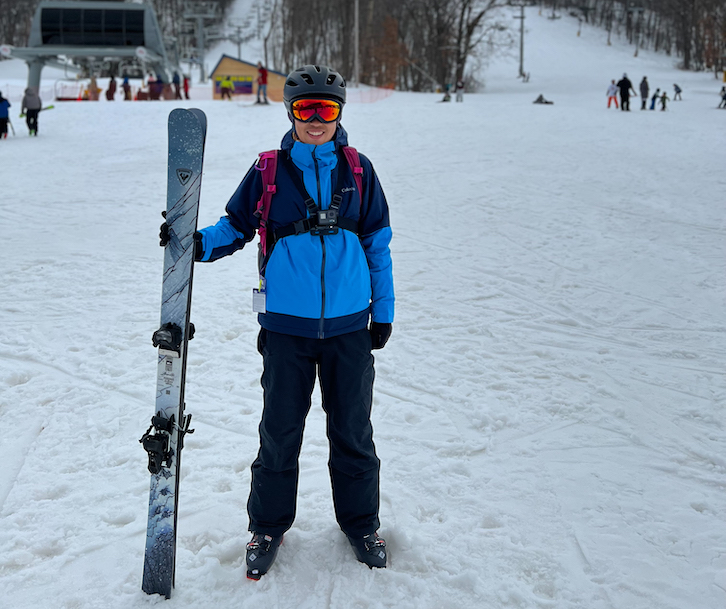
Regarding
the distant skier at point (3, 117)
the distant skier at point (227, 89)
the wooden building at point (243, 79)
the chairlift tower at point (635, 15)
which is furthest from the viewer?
the chairlift tower at point (635, 15)

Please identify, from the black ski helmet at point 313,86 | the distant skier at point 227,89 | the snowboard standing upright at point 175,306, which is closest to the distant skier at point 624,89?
the distant skier at point 227,89

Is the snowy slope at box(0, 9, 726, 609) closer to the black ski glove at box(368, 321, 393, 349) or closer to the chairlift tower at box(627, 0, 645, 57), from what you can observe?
the black ski glove at box(368, 321, 393, 349)

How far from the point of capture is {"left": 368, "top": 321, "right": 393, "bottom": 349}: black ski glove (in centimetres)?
252

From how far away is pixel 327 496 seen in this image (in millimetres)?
3145

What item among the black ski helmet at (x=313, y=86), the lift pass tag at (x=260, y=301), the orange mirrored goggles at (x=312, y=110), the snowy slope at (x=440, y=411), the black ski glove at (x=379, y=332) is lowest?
the snowy slope at (x=440, y=411)

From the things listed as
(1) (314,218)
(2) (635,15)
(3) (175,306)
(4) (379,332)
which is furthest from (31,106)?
(2) (635,15)

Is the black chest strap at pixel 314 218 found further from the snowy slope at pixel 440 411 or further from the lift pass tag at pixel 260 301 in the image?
the snowy slope at pixel 440 411

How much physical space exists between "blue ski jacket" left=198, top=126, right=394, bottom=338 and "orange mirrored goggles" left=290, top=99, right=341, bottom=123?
93 millimetres

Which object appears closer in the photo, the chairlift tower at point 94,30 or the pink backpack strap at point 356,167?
the pink backpack strap at point 356,167

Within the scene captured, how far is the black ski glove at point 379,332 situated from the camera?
2.52 metres

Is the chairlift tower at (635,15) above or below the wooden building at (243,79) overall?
above

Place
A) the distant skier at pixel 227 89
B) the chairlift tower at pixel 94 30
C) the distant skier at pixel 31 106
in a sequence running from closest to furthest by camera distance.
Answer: the distant skier at pixel 31 106
the chairlift tower at pixel 94 30
the distant skier at pixel 227 89

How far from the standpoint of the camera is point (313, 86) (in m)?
2.32

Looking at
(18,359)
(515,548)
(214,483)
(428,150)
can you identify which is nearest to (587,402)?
(515,548)
